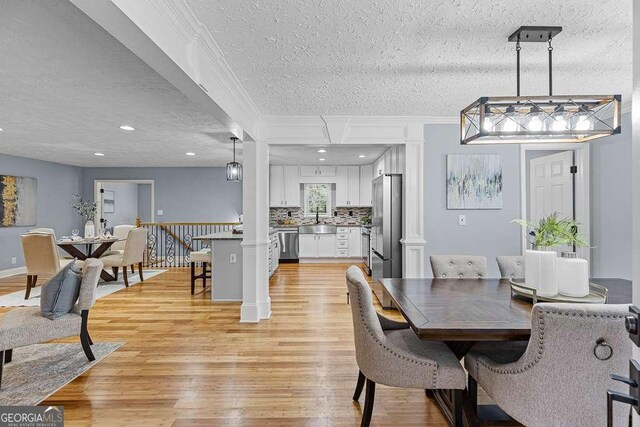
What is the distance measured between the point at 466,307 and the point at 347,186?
6.24m

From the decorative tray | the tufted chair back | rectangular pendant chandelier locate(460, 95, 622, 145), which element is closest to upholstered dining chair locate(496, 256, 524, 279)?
the tufted chair back

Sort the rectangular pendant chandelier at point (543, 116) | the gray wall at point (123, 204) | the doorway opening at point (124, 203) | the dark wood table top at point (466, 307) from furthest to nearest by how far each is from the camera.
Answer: the gray wall at point (123, 204) < the doorway opening at point (124, 203) < the rectangular pendant chandelier at point (543, 116) < the dark wood table top at point (466, 307)

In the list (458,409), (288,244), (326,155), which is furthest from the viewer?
(288,244)

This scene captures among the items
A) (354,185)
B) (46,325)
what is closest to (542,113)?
(46,325)

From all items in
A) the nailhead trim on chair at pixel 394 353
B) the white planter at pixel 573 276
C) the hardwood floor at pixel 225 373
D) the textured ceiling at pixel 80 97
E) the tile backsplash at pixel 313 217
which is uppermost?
the textured ceiling at pixel 80 97

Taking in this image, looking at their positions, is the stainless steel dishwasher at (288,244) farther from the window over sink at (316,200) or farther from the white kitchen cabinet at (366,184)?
the white kitchen cabinet at (366,184)

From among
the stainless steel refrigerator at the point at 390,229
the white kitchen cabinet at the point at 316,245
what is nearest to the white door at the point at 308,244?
the white kitchen cabinet at the point at 316,245

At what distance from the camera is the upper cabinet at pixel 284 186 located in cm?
791

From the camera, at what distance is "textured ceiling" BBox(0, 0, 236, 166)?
2.02 m

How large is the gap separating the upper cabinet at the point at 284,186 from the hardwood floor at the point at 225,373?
387cm

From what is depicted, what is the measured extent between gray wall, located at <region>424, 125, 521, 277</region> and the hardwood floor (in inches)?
43.8

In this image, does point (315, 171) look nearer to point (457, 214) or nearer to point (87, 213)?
point (457, 214)

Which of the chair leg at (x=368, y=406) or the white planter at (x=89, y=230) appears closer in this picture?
the chair leg at (x=368, y=406)

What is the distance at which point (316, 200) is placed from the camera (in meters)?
8.29
